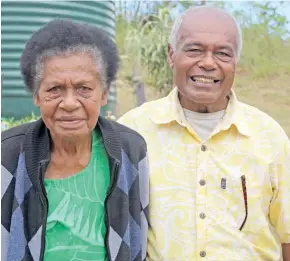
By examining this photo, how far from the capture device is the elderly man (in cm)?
245

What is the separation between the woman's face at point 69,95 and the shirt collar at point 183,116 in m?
0.43

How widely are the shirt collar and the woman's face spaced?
43cm

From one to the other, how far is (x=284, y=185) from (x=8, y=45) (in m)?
5.72

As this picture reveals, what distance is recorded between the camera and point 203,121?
2602 millimetres

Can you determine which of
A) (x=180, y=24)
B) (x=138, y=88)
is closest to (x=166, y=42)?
(x=138, y=88)

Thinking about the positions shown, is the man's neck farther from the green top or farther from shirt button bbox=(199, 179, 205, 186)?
the green top

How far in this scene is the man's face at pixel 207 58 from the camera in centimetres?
252

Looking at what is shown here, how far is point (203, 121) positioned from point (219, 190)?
1.04 ft

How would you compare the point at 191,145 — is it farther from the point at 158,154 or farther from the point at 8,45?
the point at 8,45

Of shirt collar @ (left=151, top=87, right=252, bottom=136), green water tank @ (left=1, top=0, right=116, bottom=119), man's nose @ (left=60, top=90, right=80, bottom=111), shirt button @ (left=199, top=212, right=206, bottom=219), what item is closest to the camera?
man's nose @ (left=60, top=90, right=80, bottom=111)

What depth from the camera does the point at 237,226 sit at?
246 cm

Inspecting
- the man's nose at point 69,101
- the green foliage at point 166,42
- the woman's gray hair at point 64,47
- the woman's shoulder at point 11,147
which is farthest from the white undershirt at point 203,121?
the green foliage at point 166,42

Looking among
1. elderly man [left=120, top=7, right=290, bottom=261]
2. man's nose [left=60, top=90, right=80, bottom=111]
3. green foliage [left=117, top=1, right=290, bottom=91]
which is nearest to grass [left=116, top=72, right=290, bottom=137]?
green foliage [left=117, top=1, right=290, bottom=91]

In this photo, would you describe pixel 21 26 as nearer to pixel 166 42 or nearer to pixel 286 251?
pixel 166 42
